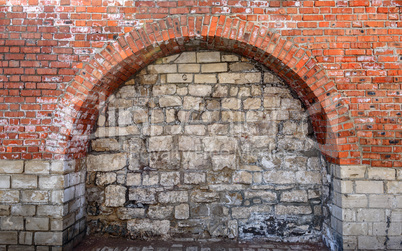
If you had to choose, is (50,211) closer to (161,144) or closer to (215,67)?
(161,144)

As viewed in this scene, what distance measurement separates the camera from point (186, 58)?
11.3ft

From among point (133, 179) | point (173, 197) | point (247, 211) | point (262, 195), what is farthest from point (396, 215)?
point (133, 179)

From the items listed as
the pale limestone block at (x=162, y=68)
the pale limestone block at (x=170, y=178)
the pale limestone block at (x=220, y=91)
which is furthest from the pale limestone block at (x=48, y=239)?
the pale limestone block at (x=220, y=91)

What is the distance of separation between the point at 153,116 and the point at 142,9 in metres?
1.45

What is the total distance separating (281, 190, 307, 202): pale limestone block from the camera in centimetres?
332

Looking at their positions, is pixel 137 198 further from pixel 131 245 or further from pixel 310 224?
pixel 310 224

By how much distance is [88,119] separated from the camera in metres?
3.29

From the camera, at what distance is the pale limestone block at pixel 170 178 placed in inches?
133

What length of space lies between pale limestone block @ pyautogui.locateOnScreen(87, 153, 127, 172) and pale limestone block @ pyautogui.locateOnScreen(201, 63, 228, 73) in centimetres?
178

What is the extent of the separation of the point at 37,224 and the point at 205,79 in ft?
9.61

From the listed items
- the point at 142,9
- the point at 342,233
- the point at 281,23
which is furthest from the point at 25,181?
the point at 342,233

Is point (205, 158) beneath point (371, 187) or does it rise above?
above

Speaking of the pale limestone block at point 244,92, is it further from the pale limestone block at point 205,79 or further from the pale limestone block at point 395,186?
the pale limestone block at point 395,186

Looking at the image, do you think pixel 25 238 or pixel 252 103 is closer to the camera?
pixel 25 238
